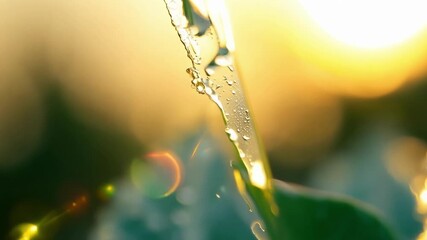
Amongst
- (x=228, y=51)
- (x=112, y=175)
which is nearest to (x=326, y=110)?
(x=112, y=175)

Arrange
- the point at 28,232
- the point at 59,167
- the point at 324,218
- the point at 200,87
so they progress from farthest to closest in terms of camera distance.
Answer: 1. the point at 59,167
2. the point at 28,232
3. the point at 200,87
4. the point at 324,218

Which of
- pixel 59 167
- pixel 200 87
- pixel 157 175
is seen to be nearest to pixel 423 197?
pixel 200 87

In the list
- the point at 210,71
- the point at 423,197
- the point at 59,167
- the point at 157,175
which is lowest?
the point at 59,167

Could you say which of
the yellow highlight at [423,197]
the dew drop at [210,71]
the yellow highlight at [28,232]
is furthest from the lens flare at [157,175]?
the dew drop at [210,71]

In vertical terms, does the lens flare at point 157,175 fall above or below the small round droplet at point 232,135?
below

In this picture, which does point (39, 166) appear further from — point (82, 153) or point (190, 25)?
point (190, 25)

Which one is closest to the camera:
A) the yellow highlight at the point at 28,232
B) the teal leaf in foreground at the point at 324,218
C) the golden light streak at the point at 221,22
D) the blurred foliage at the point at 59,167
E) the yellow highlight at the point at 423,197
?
the teal leaf in foreground at the point at 324,218

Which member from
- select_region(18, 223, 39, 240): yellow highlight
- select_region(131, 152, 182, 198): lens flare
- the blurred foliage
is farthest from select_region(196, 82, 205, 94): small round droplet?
the blurred foliage

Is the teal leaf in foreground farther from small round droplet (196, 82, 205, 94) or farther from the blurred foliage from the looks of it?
the blurred foliage

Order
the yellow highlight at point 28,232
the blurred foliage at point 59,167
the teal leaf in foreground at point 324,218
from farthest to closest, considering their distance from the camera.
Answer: the blurred foliage at point 59,167, the yellow highlight at point 28,232, the teal leaf in foreground at point 324,218

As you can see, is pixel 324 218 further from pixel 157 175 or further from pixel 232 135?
pixel 157 175

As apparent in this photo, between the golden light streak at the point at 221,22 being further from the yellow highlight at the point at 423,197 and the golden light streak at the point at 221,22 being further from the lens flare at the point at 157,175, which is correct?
the lens flare at the point at 157,175
